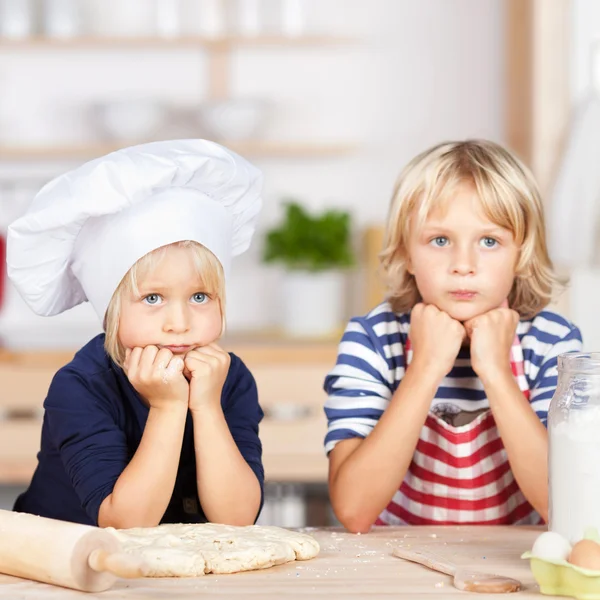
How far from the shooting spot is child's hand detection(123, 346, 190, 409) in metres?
0.96

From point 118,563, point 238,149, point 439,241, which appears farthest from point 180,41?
point 118,563

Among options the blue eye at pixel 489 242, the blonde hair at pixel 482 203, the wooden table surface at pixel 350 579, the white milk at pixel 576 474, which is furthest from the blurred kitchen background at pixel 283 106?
the white milk at pixel 576 474

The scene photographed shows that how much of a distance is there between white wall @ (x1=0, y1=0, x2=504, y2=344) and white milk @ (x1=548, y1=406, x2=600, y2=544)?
239 centimetres

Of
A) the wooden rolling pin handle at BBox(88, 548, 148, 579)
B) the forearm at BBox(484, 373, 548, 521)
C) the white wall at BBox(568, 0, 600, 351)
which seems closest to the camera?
the wooden rolling pin handle at BBox(88, 548, 148, 579)

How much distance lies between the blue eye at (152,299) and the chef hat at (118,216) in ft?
0.12

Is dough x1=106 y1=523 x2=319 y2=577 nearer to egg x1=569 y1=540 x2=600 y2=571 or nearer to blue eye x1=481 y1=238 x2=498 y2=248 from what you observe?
egg x1=569 y1=540 x2=600 y2=571

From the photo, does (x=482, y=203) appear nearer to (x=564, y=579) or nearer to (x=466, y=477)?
(x=466, y=477)

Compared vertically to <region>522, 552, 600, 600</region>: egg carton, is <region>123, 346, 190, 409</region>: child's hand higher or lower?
higher

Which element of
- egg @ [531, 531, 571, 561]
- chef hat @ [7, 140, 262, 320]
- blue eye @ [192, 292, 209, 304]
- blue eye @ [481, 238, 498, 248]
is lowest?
egg @ [531, 531, 571, 561]

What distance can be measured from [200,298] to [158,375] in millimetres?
101

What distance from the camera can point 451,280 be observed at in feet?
3.64

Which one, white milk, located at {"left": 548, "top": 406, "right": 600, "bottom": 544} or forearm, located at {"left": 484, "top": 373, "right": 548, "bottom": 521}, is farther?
forearm, located at {"left": 484, "top": 373, "right": 548, "bottom": 521}

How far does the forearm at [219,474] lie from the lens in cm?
100

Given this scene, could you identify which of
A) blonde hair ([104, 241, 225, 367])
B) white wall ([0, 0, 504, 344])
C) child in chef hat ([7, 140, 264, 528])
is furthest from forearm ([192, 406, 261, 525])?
white wall ([0, 0, 504, 344])
